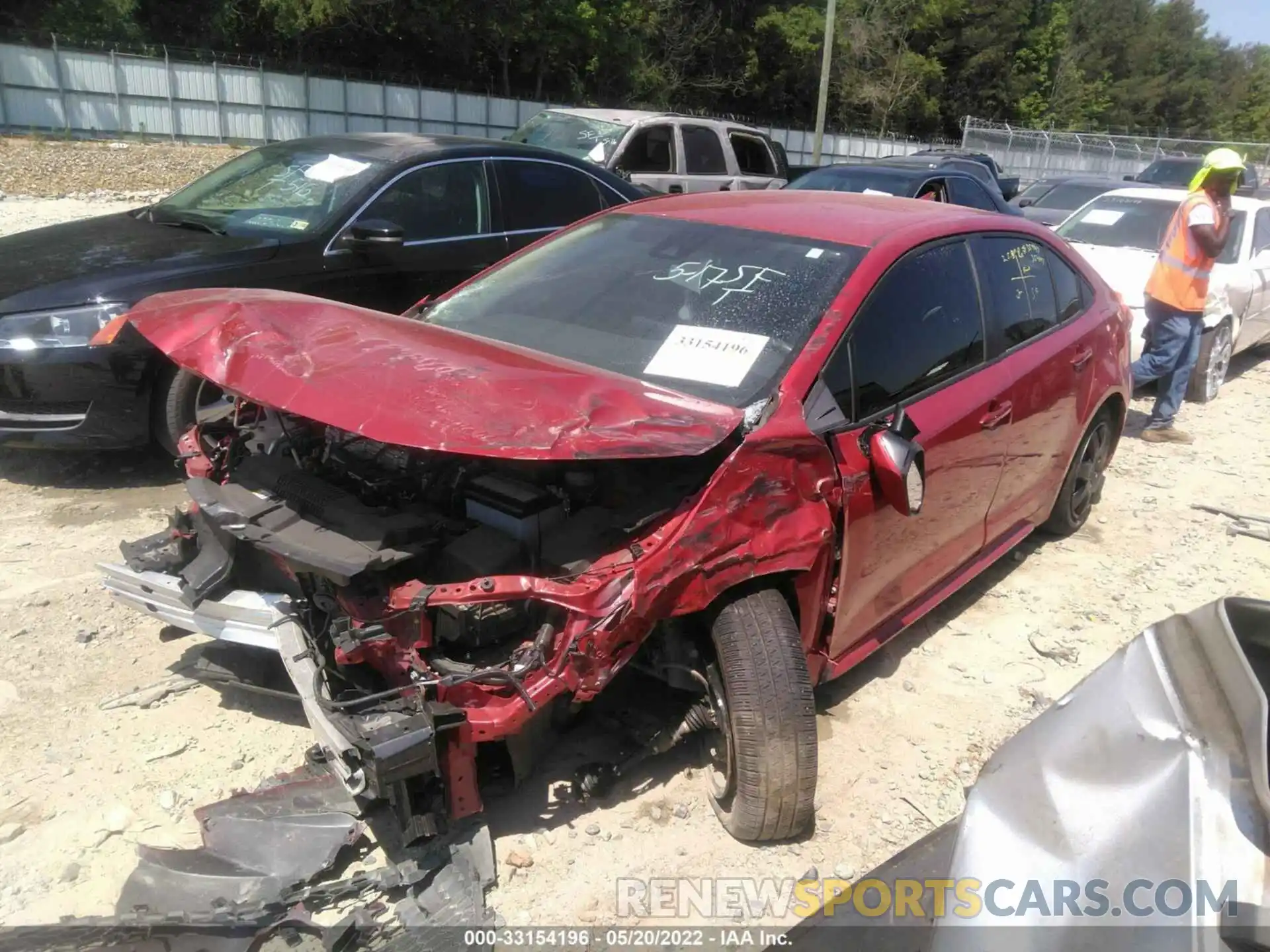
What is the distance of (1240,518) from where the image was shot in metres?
5.73

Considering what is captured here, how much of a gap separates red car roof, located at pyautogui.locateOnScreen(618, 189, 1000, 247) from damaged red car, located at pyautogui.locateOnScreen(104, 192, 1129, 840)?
0.07 feet

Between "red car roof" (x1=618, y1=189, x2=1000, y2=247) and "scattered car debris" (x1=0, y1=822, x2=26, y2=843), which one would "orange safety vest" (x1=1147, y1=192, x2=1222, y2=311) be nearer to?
"red car roof" (x1=618, y1=189, x2=1000, y2=247)

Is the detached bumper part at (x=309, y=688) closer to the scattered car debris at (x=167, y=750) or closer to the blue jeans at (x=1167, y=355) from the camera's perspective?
the scattered car debris at (x=167, y=750)

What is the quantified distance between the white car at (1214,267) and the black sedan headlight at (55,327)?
23.9 ft

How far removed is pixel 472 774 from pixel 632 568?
0.69 metres

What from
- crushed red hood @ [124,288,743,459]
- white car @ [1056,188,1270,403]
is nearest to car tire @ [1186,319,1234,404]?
white car @ [1056,188,1270,403]

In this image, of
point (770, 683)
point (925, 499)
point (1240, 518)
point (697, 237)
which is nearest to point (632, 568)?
point (770, 683)

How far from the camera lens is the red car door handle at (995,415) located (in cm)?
362

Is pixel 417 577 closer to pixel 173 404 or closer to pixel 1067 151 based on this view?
pixel 173 404

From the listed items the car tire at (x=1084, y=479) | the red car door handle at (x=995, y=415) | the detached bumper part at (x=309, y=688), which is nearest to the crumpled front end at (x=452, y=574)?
the detached bumper part at (x=309, y=688)

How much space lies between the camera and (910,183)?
9.90 m

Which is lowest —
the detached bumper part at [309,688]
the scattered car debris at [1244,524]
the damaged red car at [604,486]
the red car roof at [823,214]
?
the scattered car debris at [1244,524]

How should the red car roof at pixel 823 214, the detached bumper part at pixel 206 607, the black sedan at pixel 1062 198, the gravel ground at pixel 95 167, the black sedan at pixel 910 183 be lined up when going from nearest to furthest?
the detached bumper part at pixel 206 607, the red car roof at pixel 823 214, the black sedan at pixel 910 183, the black sedan at pixel 1062 198, the gravel ground at pixel 95 167

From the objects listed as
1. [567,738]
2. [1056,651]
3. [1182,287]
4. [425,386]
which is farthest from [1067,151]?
[425,386]
